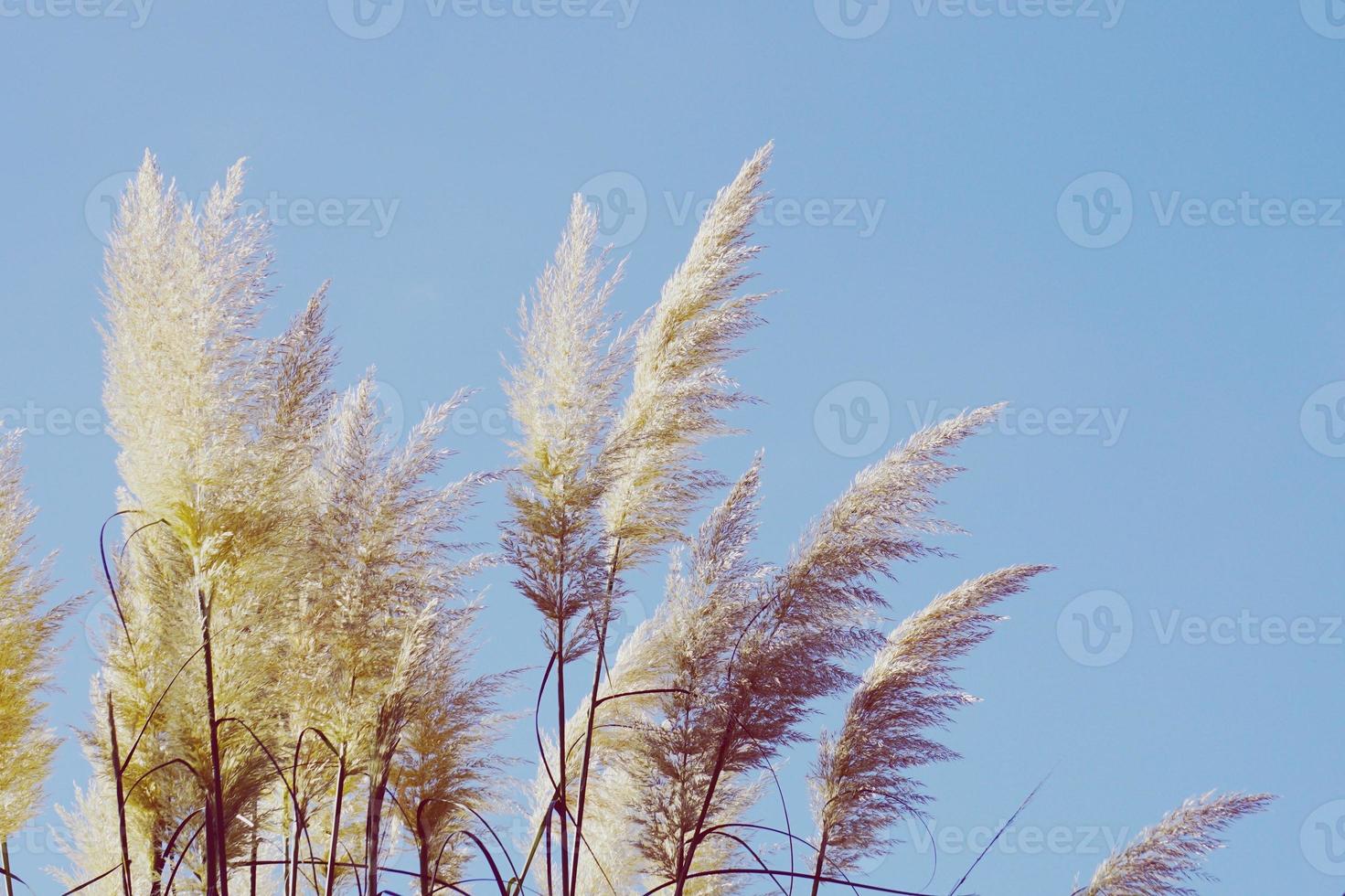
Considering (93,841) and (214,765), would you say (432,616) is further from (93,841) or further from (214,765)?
(93,841)

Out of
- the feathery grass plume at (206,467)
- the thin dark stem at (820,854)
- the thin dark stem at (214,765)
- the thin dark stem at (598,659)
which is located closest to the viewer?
the thin dark stem at (214,765)

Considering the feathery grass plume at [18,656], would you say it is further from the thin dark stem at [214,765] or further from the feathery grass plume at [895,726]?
the feathery grass plume at [895,726]

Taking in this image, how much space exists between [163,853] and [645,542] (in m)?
1.48

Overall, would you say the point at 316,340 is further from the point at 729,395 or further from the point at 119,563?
the point at 729,395

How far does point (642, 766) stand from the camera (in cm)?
326

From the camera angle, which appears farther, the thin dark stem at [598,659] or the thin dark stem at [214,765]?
the thin dark stem at [598,659]

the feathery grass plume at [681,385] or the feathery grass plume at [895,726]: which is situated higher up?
the feathery grass plume at [681,385]

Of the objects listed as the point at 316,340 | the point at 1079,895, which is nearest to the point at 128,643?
the point at 316,340

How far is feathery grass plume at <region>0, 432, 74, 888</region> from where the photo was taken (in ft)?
10.2

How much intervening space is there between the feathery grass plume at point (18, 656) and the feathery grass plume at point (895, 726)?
7.16 ft

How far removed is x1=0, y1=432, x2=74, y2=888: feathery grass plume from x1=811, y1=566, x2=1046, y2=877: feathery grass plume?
218 centimetres

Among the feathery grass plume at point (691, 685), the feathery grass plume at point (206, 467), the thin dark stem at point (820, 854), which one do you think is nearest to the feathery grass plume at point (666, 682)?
the feathery grass plume at point (691, 685)

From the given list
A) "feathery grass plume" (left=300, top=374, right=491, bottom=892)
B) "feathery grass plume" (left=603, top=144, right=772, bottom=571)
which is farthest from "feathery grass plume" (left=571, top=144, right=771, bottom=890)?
"feathery grass plume" (left=300, top=374, right=491, bottom=892)

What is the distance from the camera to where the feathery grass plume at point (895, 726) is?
137 inches
